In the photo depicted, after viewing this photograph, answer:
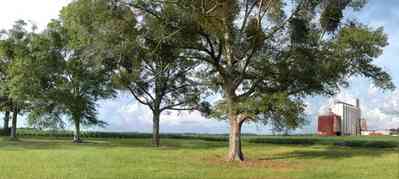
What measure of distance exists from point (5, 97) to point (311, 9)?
3679 centimetres

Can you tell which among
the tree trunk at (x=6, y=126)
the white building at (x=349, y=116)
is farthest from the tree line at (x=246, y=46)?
the white building at (x=349, y=116)

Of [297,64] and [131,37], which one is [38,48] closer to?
[131,37]

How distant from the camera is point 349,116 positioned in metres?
70.2

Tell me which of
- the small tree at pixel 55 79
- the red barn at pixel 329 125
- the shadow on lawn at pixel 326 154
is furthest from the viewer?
the red barn at pixel 329 125

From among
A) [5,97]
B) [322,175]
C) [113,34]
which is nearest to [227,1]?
[113,34]

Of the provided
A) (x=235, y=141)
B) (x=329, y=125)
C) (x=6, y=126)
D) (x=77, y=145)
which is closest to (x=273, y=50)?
(x=235, y=141)

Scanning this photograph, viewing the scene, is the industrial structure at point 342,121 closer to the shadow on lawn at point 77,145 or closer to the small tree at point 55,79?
the shadow on lawn at point 77,145

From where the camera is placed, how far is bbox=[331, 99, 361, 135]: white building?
6691cm

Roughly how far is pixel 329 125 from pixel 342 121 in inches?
117

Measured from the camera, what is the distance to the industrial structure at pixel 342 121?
67438 millimetres

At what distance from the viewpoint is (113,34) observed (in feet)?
79.6

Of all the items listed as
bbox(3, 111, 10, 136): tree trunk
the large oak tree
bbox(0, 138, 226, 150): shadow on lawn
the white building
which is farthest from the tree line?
the white building

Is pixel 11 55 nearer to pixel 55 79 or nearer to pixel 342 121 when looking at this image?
pixel 55 79

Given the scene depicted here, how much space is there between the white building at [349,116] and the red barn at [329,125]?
26.2 inches
